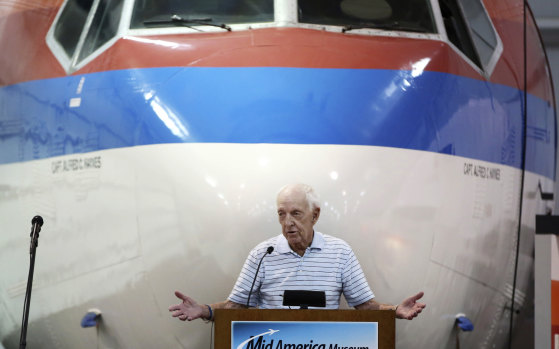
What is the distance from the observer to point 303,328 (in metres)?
4.22

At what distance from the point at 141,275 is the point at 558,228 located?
87.5 inches

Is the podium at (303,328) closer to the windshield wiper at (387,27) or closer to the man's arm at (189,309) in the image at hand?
the man's arm at (189,309)

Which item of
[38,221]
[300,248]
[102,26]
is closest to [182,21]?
[102,26]

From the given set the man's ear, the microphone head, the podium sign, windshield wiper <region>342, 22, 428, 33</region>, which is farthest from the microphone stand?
windshield wiper <region>342, 22, 428, 33</region>

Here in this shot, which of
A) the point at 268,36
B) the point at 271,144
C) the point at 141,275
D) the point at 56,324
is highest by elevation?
the point at 268,36

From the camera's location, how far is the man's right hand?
4554mm

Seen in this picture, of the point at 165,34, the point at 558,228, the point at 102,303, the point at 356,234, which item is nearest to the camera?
the point at 558,228

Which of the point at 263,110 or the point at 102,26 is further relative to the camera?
the point at 102,26

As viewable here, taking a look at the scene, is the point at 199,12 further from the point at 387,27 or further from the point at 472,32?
the point at 472,32

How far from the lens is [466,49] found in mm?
5883

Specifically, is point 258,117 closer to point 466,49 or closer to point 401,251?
point 401,251

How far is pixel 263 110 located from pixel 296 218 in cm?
64

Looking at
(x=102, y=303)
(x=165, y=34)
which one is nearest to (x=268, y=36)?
(x=165, y=34)

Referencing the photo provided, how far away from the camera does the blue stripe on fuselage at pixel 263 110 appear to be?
192 inches
